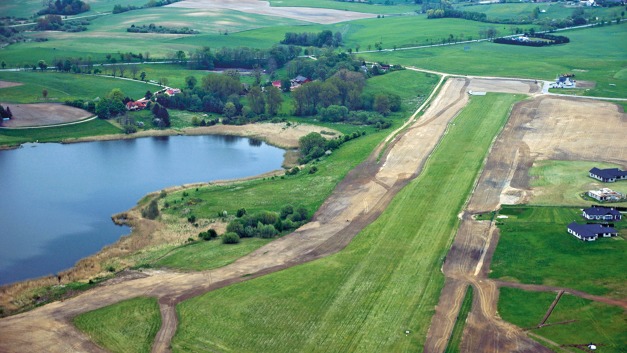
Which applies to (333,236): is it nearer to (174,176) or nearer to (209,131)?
(174,176)

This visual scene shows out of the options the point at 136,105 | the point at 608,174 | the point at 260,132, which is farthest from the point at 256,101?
the point at 608,174

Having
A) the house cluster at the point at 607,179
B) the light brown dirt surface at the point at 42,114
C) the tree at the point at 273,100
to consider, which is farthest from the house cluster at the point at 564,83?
the light brown dirt surface at the point at 42,114

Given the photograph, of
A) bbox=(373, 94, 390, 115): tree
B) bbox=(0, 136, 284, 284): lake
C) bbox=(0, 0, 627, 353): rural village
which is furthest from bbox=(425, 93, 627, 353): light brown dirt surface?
bbox=(0, 136, 284, 284): lake

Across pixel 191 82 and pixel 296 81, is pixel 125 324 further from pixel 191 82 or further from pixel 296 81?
pixel 296 81

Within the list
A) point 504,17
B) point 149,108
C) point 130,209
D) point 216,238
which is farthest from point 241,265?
point 504,17

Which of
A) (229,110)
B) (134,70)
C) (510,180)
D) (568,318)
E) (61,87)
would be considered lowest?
(568,318)

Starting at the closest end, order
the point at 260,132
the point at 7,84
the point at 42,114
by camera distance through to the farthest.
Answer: the point at 260,132 → the point at 42,114 → the point at 7,84

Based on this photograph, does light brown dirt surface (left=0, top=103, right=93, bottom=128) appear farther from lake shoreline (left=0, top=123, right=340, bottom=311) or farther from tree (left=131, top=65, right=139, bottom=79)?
tree (left=131, top=65, right=139, bottom=79)
